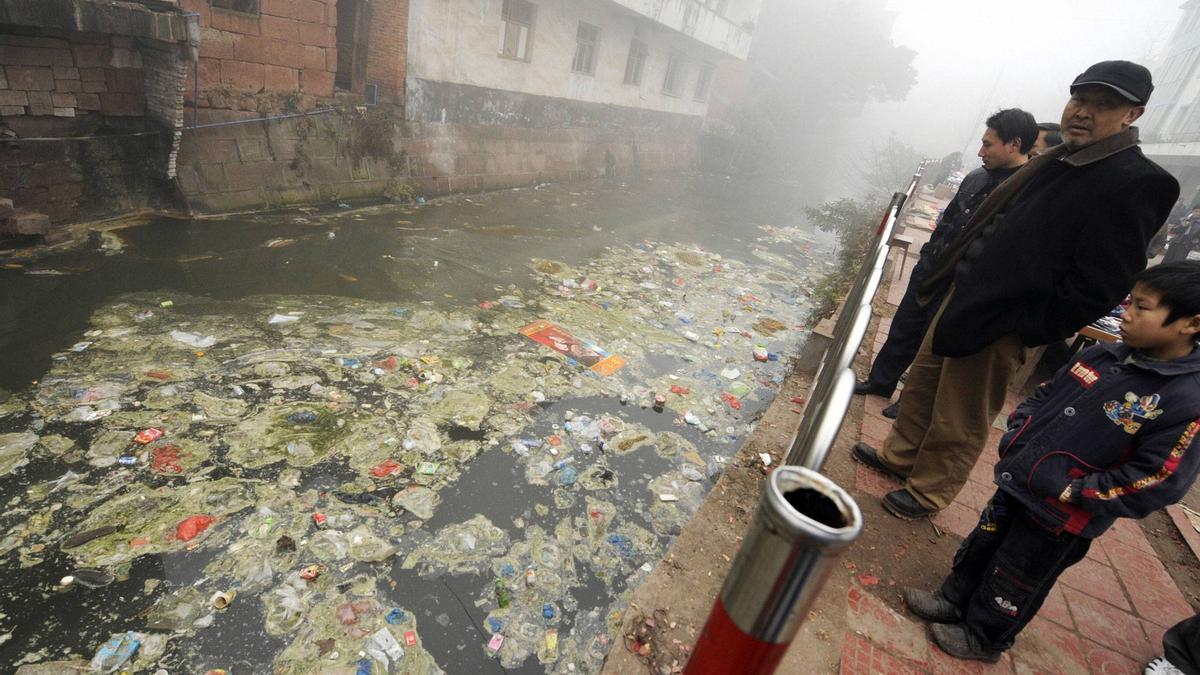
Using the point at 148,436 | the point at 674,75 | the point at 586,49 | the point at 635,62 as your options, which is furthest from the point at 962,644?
the point at 674,75

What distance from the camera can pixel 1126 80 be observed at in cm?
165

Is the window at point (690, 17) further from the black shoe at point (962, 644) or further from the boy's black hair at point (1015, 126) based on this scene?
the black shoe at point (962, 644)

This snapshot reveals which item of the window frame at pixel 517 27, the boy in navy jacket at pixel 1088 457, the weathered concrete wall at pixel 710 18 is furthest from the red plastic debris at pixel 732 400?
the weathered concrete wall at pixel 710 18

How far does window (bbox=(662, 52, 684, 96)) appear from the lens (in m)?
16.1

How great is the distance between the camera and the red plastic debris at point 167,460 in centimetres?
261

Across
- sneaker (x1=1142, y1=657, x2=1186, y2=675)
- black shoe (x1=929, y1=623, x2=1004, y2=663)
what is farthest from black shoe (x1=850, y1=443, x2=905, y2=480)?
sneaker (x1=1142, y1=657, x2=1186, y2=675)

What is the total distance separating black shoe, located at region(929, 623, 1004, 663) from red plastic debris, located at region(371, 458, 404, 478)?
2496 millimetres

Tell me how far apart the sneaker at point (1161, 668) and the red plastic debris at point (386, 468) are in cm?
316

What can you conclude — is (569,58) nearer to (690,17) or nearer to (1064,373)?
(690,17)

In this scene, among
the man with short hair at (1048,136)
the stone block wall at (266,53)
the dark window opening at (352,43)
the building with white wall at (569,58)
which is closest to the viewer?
the man with short hair at (1048,136)

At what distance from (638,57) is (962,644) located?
1515cm

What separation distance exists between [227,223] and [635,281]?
14.7ft

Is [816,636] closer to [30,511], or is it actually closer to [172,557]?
[172,557]

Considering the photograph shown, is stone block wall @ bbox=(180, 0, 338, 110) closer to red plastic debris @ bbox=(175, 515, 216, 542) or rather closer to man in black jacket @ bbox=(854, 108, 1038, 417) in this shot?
red plastic debris @ bbox=(175, 515, 216, 542)
